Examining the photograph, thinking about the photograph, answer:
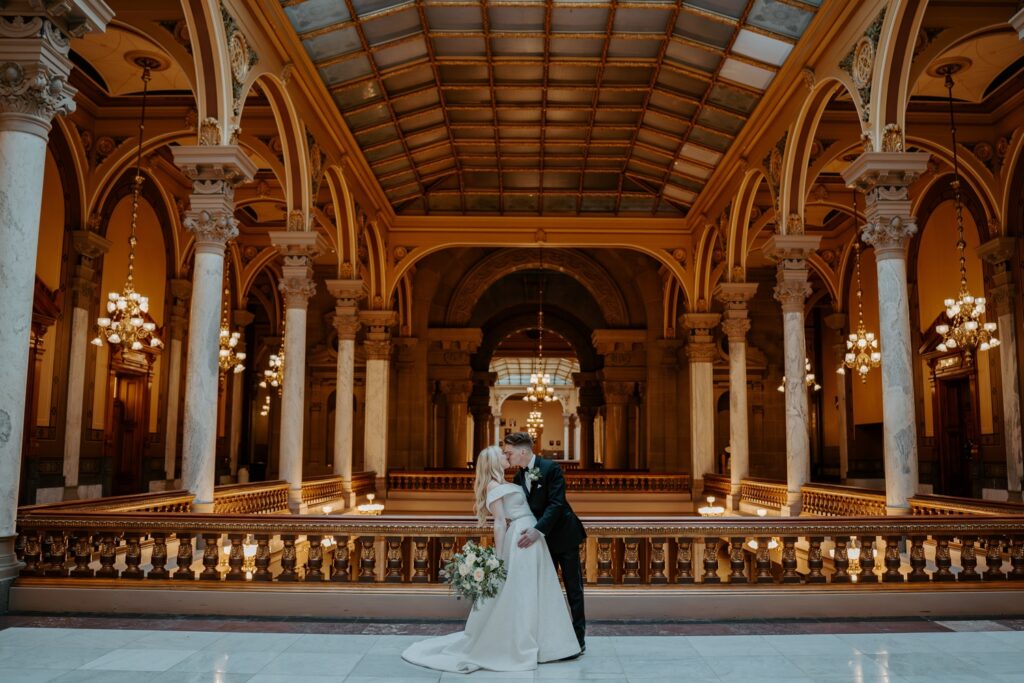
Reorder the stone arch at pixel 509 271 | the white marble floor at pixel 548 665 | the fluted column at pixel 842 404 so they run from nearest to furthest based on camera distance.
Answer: the white marble floor at pixel 548 665
the fluted column at pixel 842 404
the stone arch at pixel 509 271

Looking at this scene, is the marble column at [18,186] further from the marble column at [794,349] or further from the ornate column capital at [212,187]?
the marble column at [794,349]

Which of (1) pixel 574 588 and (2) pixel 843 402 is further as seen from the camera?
(2) pixel 843 402

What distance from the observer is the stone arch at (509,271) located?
27578 millimetres

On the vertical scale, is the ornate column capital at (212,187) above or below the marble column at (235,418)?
above

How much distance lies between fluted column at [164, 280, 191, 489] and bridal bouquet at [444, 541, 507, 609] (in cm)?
1602

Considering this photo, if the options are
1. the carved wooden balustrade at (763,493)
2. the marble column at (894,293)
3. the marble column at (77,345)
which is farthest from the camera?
the carved wooden balustrade at (763,493)

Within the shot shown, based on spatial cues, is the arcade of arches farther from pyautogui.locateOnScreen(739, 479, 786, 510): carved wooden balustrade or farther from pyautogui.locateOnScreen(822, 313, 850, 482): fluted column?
pyautogui.locateOnScreen(739, 479, 786, 510): carved wooden balustrade

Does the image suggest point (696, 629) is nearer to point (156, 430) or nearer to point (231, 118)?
point (231, 118)

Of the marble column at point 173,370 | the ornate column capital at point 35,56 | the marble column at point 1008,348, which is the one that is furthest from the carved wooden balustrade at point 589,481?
the ornate column capital at point 35,56

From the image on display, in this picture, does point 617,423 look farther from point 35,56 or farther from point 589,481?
point 35,56

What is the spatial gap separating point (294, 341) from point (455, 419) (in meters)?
13.9

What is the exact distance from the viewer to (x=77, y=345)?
52.2 ft

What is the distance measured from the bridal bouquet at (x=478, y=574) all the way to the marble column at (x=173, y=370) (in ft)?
52.5

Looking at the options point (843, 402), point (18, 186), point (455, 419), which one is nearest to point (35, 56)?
point (18, 186)
